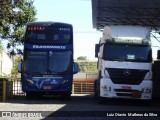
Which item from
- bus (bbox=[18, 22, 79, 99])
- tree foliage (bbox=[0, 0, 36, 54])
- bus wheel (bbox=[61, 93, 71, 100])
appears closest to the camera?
bus (bbox=[18, 22, 79, 99])

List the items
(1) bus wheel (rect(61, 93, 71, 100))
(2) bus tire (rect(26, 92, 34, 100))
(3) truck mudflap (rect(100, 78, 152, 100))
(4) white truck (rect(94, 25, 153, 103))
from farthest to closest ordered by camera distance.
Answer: (1) bus wheel (rect(61, 93, 71, 100))
(2) bus tire (rect(26, 92, 34, 100))
(3) truck mudflap (rect(100, 78, 152, 100))
(4) white truck (rect(94, 25, 153, 103))

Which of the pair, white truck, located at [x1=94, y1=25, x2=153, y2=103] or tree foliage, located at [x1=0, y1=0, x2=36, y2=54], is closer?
white truck, located at [x1=94, y1=25, x2=153, y2=103]

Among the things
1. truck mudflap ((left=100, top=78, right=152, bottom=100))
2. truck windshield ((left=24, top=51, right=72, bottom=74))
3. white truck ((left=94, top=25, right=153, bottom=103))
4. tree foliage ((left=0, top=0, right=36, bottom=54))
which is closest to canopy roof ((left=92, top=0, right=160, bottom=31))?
tree foliage ((left=0, top=0, right=36, bottom=54))

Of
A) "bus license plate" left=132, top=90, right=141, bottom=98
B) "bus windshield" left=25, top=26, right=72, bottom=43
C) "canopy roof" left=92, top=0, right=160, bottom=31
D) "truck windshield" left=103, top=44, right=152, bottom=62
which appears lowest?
"bus license plate" left=132, top=90, right=141, bottom=98

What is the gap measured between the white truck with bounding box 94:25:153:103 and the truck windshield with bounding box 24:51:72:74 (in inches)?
125

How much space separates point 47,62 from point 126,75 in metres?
4.89

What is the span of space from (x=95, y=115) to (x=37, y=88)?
754cm

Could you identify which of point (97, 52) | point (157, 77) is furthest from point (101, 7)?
point (97, 52)

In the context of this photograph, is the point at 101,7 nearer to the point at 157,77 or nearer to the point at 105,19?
the point at 105,19

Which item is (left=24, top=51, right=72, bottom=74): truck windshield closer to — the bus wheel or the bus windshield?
the bus windshield

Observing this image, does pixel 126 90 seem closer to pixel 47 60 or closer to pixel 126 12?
pixel 47 60

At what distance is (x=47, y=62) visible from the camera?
2075 cm

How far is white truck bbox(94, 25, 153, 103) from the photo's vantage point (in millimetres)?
17578

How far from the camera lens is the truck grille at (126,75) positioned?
57.7ft
